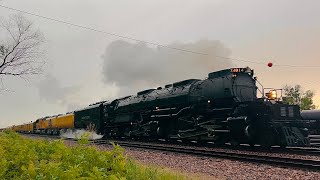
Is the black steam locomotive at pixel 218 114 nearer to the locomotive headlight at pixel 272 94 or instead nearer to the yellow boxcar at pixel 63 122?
the locomotive headlight at pixel 272 94

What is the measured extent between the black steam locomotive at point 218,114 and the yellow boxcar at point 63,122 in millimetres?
15533

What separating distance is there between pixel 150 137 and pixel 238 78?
27.8ft

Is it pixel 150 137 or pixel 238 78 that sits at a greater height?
pixel 238 78

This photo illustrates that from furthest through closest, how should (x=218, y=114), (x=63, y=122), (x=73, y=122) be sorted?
(x=63, y=122), (x=73, y=122), (x=218, y=114)

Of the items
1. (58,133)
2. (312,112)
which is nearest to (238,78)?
(312,112)

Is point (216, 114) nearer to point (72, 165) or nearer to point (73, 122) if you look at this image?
point (72, 165)

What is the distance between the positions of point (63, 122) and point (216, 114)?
1141 inches

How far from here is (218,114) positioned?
1853 cm

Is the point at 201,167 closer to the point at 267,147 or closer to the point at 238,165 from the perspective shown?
the point at 238,165

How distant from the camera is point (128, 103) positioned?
27031mm

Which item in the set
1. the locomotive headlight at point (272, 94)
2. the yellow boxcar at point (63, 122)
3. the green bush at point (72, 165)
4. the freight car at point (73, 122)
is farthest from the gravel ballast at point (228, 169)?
the yellow boxcar at point (63, 122)

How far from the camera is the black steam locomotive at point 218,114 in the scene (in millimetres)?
16469

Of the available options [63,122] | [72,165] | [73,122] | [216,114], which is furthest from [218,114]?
[63,122]

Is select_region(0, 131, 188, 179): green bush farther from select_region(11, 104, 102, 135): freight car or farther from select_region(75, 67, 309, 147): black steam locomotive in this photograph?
select_region(11, 104, 102, 135): freight car
